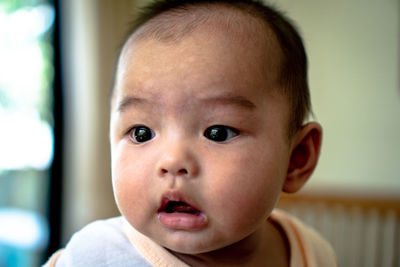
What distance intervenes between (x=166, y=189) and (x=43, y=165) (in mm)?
1872

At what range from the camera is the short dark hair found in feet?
2.11

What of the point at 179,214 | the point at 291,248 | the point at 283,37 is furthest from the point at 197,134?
the point at 291,248

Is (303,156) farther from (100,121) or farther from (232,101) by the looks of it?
(100,121)

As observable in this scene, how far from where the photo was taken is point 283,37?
2.19ft

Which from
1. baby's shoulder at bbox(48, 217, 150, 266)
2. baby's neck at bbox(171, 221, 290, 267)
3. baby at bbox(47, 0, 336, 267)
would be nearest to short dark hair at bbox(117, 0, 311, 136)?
baby at bbox(47, 0, 336, 267)

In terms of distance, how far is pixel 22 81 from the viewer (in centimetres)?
201

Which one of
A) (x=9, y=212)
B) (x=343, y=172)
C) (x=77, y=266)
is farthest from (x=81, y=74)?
(x=77, y=266)

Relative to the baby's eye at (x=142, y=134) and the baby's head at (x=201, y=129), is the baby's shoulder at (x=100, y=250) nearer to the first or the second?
the baby's head at (x=201, y=129)

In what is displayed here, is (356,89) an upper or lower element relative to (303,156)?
lower

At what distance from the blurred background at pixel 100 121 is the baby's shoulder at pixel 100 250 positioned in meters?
1.46

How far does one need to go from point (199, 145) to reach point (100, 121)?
181cm

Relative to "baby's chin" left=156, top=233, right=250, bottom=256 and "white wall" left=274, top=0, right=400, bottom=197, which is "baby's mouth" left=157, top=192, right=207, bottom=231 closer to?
"baby's chin" left=156, top=233, right=250, bottom=256

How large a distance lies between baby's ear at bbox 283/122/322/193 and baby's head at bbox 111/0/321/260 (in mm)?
81

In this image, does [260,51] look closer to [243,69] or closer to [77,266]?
[243,69]
